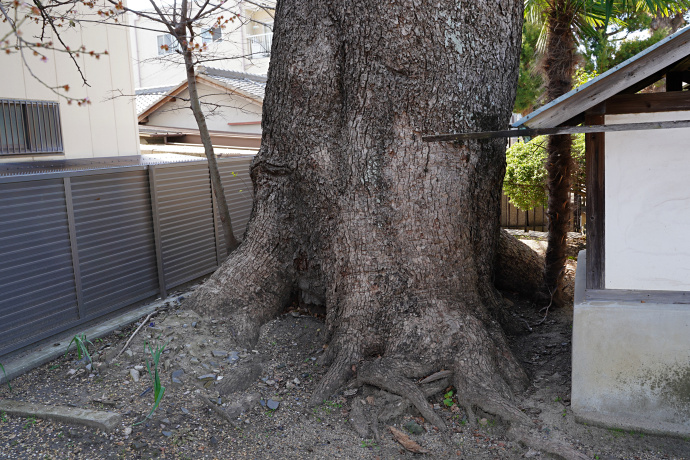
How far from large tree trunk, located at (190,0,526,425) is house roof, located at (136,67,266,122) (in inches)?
307

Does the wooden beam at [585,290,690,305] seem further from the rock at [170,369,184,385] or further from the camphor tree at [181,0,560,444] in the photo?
the rock at [170,369,184,385]

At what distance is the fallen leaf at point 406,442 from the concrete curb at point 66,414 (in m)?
2.07

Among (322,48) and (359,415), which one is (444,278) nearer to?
(359,415)

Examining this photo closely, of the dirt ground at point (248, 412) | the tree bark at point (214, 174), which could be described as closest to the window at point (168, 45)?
the tree bark at point (214, 174)

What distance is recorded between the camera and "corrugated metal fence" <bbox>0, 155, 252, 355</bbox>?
564cm

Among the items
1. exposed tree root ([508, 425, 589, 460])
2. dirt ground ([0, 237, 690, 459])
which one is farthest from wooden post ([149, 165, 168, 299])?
exposed tree root ([508, 425, 589, 460])

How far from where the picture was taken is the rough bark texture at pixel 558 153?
735cm

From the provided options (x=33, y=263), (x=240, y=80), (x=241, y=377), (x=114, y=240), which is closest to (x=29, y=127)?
(x=114, y=240)

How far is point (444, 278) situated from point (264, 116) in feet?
8.17

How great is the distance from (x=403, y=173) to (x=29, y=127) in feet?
18.7

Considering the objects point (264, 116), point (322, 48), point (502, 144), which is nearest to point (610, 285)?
point (502, 144)

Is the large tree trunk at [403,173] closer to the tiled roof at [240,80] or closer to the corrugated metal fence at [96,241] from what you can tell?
the corrugated metal fence at [96,241]

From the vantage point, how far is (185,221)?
8.10 meters

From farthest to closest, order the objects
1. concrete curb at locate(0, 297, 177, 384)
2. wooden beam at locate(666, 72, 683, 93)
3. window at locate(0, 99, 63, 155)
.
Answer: window at locate(0, 99, 63, 155)
concrete curb at locate(0, 297, 177, 384)
wooden beam at locate(666, 72, 683, 93)
